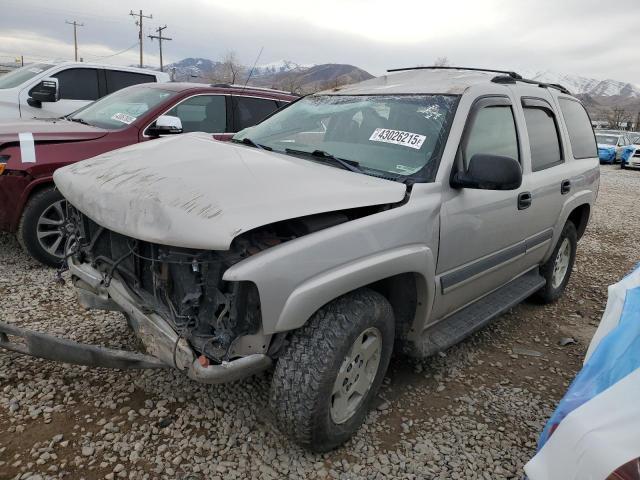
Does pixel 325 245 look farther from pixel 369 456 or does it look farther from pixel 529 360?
pixel 529 360

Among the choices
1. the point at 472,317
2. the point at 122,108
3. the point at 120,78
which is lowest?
the point at 472,317

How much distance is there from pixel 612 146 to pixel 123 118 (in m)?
23.4

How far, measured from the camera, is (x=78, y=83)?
758cm

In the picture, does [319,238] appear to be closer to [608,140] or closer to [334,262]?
[334,262]

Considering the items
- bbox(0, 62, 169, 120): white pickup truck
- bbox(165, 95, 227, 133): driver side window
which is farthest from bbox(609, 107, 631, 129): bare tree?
bbox(165, 95, 227, 133): driver side window

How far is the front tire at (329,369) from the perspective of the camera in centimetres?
216

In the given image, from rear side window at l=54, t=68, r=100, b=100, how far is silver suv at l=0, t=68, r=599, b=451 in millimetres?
5294

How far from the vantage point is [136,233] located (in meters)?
2.11

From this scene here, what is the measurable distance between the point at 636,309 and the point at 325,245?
1282 mm

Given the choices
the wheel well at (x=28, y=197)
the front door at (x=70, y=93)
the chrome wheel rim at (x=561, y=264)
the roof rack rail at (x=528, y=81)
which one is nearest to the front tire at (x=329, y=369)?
the roof rack rail at (x=528, y=81)

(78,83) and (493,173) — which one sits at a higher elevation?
(78,83)

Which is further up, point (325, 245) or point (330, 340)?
point (325, 245)

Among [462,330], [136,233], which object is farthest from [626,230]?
[136,233]

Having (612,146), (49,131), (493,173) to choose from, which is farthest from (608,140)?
(49,131)
